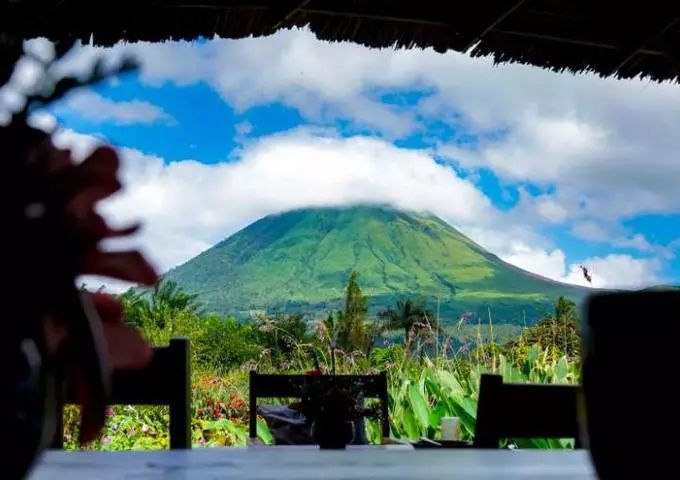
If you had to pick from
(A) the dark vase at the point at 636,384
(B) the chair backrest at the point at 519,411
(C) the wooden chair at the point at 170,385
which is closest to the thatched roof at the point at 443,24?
(C) the wooden chair at the point at 170,385

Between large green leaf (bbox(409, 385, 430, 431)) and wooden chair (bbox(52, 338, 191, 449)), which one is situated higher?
wooden chair (bbox(52, 338, 191, 449))

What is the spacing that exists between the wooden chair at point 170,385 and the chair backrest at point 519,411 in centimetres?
50

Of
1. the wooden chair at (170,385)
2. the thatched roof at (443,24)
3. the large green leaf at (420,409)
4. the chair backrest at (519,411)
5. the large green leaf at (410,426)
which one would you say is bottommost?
the large green leaf at (410,426)

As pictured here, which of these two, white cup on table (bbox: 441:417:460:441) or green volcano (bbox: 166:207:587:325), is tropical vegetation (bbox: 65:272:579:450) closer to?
white cup on table (bbox: 441:417:460:441)

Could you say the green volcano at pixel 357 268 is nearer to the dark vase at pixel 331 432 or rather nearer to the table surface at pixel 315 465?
the dark vase at pixel 331 432

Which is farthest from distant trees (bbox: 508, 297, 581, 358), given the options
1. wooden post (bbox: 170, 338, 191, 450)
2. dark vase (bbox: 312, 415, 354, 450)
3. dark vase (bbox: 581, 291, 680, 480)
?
dark vase (bbox: 581, 291, 680, 480)

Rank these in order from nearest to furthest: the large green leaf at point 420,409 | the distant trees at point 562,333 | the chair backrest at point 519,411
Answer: the chair backrest at point 519,411 < the large green leaf at point 420,409 < the distant trees at point 562,333

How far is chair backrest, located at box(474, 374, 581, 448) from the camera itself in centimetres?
150

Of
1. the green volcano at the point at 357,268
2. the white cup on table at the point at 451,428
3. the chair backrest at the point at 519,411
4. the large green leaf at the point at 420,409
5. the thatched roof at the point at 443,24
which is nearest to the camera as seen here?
the chair backrest at the point at 519,411

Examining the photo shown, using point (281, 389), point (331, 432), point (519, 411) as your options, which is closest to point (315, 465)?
point (519, 411)

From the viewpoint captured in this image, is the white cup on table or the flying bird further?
the flying bird

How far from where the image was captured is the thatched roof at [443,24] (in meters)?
2.66

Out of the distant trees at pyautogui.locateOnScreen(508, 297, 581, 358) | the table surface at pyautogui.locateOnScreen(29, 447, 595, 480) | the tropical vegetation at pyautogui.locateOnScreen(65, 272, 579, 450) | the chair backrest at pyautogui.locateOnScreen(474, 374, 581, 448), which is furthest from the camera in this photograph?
the distant trees at pyautogui.locateOnScreen(508, 297, 581, 358)

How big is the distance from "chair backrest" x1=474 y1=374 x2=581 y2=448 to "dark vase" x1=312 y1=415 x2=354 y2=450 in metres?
0.45
